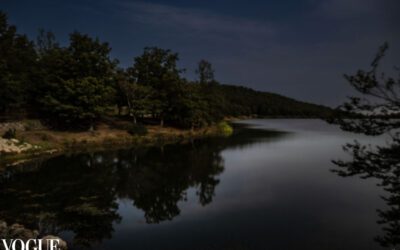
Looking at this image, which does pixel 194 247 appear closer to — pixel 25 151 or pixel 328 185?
pixel 328 185

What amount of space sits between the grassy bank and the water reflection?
2758 millimetres

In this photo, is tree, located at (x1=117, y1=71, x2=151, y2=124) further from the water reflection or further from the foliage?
the water reflection

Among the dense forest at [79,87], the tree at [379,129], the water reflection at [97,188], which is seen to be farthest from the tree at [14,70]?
the tree at [379,129]

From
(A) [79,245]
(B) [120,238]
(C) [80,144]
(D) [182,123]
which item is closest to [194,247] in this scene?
(B) [120,238]

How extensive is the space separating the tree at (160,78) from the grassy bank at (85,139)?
434 cm

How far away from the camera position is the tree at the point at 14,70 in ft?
127

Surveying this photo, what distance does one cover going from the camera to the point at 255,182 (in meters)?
24.6

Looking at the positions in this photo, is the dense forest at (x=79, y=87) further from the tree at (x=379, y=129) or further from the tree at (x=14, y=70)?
the tree at (x=379, y=129)

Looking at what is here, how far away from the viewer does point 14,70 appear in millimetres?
42969

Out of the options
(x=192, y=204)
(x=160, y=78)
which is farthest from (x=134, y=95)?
(x=192, y=204)

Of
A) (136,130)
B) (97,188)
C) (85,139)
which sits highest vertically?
(136,130)

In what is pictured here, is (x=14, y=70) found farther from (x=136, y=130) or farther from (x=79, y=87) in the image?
(x=136, y=130)

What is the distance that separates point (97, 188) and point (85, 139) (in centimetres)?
2100

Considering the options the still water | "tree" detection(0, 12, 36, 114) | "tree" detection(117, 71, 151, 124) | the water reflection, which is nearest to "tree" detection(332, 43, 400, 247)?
the still water
